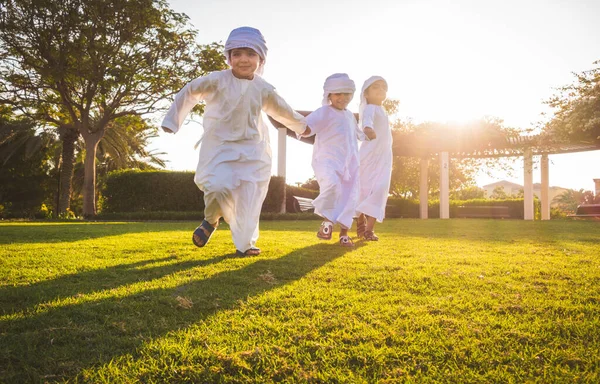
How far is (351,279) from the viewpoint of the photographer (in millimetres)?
2885

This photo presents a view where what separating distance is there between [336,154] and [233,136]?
1.63 meters

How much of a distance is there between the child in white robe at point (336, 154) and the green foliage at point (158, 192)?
35.1 feet

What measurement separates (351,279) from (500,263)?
60.2 inches

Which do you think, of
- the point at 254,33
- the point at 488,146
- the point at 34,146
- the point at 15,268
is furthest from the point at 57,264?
the point at 34,146

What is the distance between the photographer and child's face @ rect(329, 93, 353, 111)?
17.9 ft

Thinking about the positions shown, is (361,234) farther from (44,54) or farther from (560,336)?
(44,54)

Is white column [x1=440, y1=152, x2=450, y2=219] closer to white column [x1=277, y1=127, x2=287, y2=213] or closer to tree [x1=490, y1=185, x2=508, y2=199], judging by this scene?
white column [x1=277, y1=127, x2=287, y2=213]

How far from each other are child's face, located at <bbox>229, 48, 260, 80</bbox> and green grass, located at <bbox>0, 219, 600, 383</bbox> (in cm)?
186

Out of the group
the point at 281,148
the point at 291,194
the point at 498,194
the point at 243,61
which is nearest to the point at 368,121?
the point at 243,61

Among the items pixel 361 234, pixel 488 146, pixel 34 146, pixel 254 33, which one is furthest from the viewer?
pixel 34 146

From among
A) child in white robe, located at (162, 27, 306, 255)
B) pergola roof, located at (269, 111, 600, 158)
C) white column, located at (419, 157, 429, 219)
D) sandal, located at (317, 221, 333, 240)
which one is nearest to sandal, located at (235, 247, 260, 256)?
child in white robe, located at (162, 27, 306, 255)

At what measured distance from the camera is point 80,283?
2.72m

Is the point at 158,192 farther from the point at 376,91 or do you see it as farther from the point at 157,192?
the point at 376,91

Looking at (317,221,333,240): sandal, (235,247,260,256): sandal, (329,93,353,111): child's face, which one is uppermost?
(329,93,353,111): child's face
